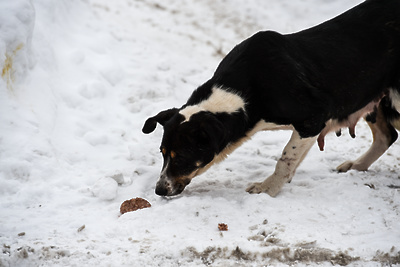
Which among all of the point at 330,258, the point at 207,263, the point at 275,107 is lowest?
the point at 207,263

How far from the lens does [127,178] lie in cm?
478

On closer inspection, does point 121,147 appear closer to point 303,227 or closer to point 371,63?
point 303,227

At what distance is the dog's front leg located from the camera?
4586mm

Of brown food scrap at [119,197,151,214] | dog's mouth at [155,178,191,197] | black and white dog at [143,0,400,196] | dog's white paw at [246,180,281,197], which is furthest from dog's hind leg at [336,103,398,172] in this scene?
brown food scrap at [119,197,151,214]

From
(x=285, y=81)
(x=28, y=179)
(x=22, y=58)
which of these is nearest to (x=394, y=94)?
(x=285, y=81)

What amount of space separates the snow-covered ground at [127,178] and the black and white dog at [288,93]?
40 centimetres

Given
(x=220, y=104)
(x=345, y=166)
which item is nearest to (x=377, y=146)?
(x=345, y=166)

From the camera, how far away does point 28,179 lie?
4336 millimetres

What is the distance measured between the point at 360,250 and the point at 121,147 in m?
2.97

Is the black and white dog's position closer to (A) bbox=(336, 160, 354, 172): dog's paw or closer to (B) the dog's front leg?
(B) the dog's front leg

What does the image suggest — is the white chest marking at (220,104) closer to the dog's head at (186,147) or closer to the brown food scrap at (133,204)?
the dog's head at (186,147)

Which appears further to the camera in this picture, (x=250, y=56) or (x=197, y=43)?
(x=197, y=43)

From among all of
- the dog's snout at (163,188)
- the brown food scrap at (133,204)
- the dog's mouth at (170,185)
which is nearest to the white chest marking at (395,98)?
the dog's mouth at (170,185)

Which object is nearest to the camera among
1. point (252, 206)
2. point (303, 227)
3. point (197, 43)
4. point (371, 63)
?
point (303, 227)
